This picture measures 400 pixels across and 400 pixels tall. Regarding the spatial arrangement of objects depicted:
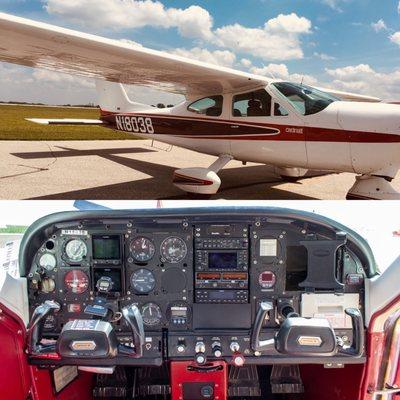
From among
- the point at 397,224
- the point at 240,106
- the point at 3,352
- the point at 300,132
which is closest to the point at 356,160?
the point at 300,132

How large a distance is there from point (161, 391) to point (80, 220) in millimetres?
1331

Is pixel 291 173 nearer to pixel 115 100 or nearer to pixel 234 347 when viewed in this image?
pixel 115 100

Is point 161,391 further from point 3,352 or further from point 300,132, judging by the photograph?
point 300,132

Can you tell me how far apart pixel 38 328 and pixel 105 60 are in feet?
17.2

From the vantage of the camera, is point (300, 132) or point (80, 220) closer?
point (80, 220)

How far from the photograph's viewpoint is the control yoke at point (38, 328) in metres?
2.06

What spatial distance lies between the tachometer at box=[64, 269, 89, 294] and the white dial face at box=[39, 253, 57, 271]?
9 cm

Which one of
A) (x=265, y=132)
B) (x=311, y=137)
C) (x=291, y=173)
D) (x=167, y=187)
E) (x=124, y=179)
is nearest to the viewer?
(x=311, y=137)

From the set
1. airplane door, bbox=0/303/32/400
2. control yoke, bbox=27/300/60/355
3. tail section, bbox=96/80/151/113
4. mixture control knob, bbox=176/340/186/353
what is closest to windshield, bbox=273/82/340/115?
tail section, bbox=96/80/151/113

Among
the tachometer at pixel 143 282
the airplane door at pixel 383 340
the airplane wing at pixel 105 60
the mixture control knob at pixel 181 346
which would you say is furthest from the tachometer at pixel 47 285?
the airplane wing at pixel 105 60

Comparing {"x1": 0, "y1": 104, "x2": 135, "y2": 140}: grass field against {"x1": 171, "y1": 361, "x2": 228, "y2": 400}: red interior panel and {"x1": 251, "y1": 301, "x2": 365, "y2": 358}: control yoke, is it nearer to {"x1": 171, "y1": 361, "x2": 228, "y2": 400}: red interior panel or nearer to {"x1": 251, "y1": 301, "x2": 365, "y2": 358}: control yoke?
{"x1": 171, "y1": 361, "x2": 228, "y2": 400}: red interior panel

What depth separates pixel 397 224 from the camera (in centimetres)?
254

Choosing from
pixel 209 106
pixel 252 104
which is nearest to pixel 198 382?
pixel 252 104

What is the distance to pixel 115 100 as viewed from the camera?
11.3 m
